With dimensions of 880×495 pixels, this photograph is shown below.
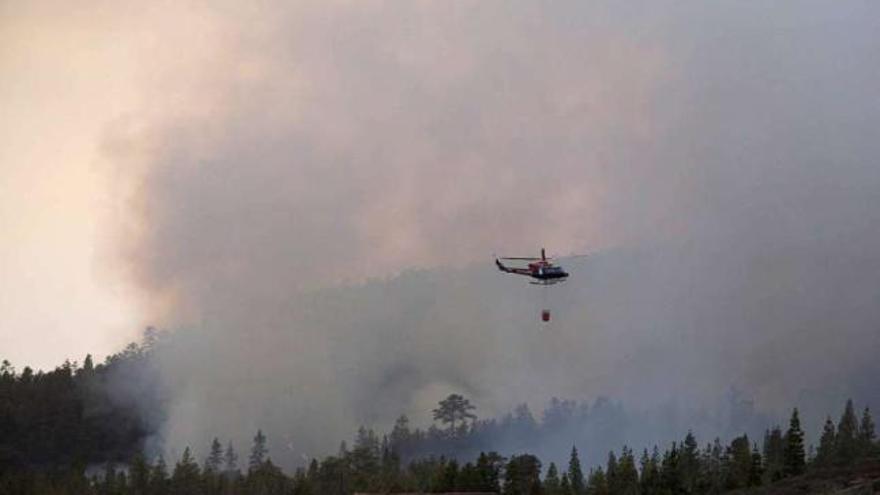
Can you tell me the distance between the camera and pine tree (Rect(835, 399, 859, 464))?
172 metres

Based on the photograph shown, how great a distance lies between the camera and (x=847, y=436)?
180250mm

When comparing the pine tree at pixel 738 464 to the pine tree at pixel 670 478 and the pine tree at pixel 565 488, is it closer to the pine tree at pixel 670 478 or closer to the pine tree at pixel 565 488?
the pine tree at pixel 670 478

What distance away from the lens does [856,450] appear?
174000 mm

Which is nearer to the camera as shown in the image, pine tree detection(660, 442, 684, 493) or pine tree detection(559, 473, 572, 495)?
pine tree detection(660, 442, 684, 493)

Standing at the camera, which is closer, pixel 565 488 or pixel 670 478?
pixel 670 478

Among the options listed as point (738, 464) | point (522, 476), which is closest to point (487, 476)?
point (522, 476)

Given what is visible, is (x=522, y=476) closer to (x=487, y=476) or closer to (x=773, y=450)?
(x=487, y=476)

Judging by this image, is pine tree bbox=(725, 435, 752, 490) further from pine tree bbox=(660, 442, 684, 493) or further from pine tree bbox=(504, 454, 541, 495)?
pine tree bbox=(504, 454, 541, 495)

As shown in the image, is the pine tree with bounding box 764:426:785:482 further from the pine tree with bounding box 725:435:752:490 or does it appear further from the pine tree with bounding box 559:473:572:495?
the pine tree with bounding box 559:473:572:495

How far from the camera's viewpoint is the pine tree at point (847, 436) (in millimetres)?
172000

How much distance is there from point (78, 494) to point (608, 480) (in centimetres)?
8564

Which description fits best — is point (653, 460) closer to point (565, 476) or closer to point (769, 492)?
point (565, 476)

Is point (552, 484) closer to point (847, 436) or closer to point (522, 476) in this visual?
point (522, 476)

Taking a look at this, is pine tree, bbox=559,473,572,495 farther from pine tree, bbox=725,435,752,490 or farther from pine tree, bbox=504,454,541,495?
pine tree, bbox=725,435,752,490
